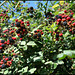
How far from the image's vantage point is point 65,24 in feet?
6.09

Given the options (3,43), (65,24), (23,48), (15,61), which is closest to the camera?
(23,48)

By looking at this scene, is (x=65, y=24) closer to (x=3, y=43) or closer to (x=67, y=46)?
(x=67, y=46)

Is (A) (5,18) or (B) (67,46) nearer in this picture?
(B) (67,46)

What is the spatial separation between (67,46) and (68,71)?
444 millimetres

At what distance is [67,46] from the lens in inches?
80.4

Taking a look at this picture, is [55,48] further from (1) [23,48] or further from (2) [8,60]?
(2) [8,60]

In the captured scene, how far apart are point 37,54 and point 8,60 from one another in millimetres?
736

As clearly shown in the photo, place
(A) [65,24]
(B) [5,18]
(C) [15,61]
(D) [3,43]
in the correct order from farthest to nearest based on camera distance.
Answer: (B) [5,18]
(D) [3,43]
(C) [15,61]
(A) [65,24]

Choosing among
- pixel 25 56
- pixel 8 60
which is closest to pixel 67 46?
pixel 25 56

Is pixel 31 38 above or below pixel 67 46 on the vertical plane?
above

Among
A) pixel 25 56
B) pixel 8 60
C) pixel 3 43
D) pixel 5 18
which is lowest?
pixel 8 60

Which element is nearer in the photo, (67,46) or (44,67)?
(44,67)

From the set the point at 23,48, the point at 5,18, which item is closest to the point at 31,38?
the point at 23,48

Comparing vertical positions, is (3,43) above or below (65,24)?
below
